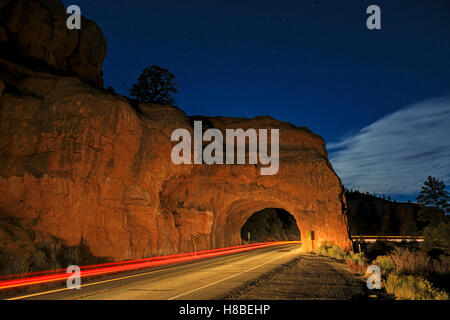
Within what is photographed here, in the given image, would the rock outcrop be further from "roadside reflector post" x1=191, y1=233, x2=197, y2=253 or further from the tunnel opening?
the tunnel opening

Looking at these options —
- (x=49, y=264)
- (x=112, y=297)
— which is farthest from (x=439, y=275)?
(x=49, y=264)

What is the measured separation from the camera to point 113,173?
18594mm

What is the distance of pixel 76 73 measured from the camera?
983 inches

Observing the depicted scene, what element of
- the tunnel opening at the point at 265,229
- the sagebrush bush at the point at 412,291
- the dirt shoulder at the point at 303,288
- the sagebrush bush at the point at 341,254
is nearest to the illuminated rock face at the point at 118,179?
the sagebrush bush at the point at 341,254

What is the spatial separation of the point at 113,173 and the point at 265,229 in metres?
42.5

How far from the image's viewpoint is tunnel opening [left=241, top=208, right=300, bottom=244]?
2011 inches

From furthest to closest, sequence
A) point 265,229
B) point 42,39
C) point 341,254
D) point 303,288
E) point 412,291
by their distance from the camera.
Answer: point 265,229 < point 42,39 < point 341,254 < point 303,288 < point 412,291

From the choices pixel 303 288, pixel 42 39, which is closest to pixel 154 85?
pixel 42 39

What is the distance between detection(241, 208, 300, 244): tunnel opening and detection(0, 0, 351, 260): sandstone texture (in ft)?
64.6

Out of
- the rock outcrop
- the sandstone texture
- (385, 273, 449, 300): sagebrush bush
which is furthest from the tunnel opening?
(385, 273, 449, 300): sagebrush bush

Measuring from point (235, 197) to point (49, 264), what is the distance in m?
18.0

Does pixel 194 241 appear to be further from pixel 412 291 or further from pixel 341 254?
pixel 412 291

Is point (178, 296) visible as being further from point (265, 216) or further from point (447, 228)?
point (265, 216)

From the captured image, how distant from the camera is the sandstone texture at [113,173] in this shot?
1599cm
